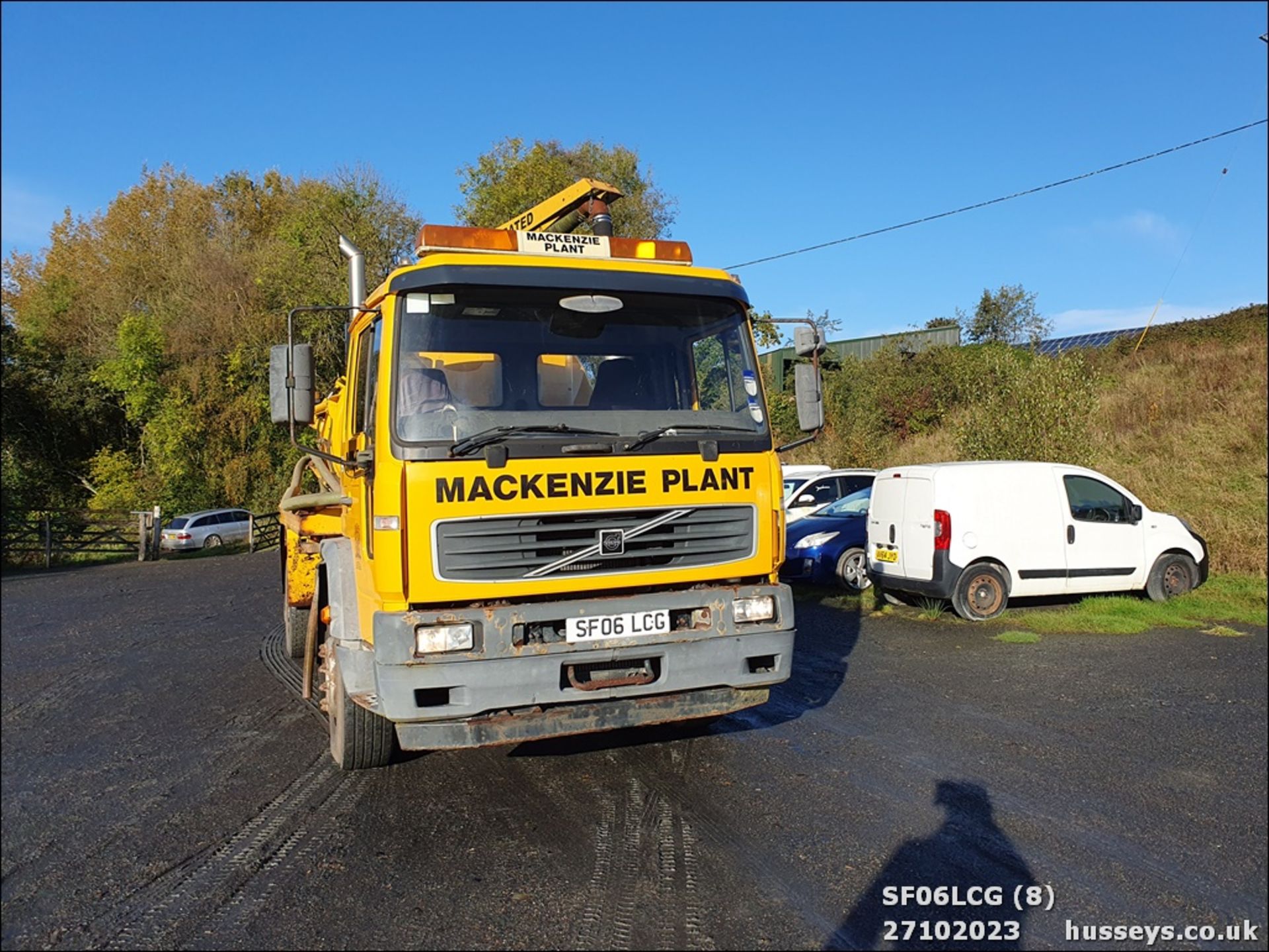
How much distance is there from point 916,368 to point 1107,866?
22.0 m

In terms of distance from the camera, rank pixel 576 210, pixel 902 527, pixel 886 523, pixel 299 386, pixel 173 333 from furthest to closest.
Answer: pixel 173 333 < pixel 886 523 < pixel 902 527 < pixel 576 210 < pixel 299 386

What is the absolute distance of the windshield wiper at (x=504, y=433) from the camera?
13.6ft

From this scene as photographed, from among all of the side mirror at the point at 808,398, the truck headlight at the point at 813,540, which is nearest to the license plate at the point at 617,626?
the side mirror at the point at 808,398

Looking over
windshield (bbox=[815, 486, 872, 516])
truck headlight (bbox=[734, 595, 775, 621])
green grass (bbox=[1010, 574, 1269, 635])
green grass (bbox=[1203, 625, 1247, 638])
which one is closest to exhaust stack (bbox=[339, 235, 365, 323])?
truck headlight (bbox=[734, 595, 775, 621])

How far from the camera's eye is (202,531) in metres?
7.67

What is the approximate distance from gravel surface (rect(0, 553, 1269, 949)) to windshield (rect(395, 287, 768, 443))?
5.38 ft

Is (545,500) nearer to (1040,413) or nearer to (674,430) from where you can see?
(674,430)

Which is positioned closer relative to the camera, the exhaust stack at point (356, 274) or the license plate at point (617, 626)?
the license plate at point (617, 626)

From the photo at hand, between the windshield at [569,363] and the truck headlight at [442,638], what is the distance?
905mm

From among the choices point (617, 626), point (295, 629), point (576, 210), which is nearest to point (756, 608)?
point (617, 626)

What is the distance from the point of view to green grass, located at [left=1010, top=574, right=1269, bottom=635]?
8.40 m

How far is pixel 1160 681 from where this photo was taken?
6.42 meters

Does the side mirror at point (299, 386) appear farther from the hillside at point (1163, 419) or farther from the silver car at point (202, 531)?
the hillside at point (1163, 419)

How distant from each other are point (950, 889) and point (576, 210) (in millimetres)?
6214
